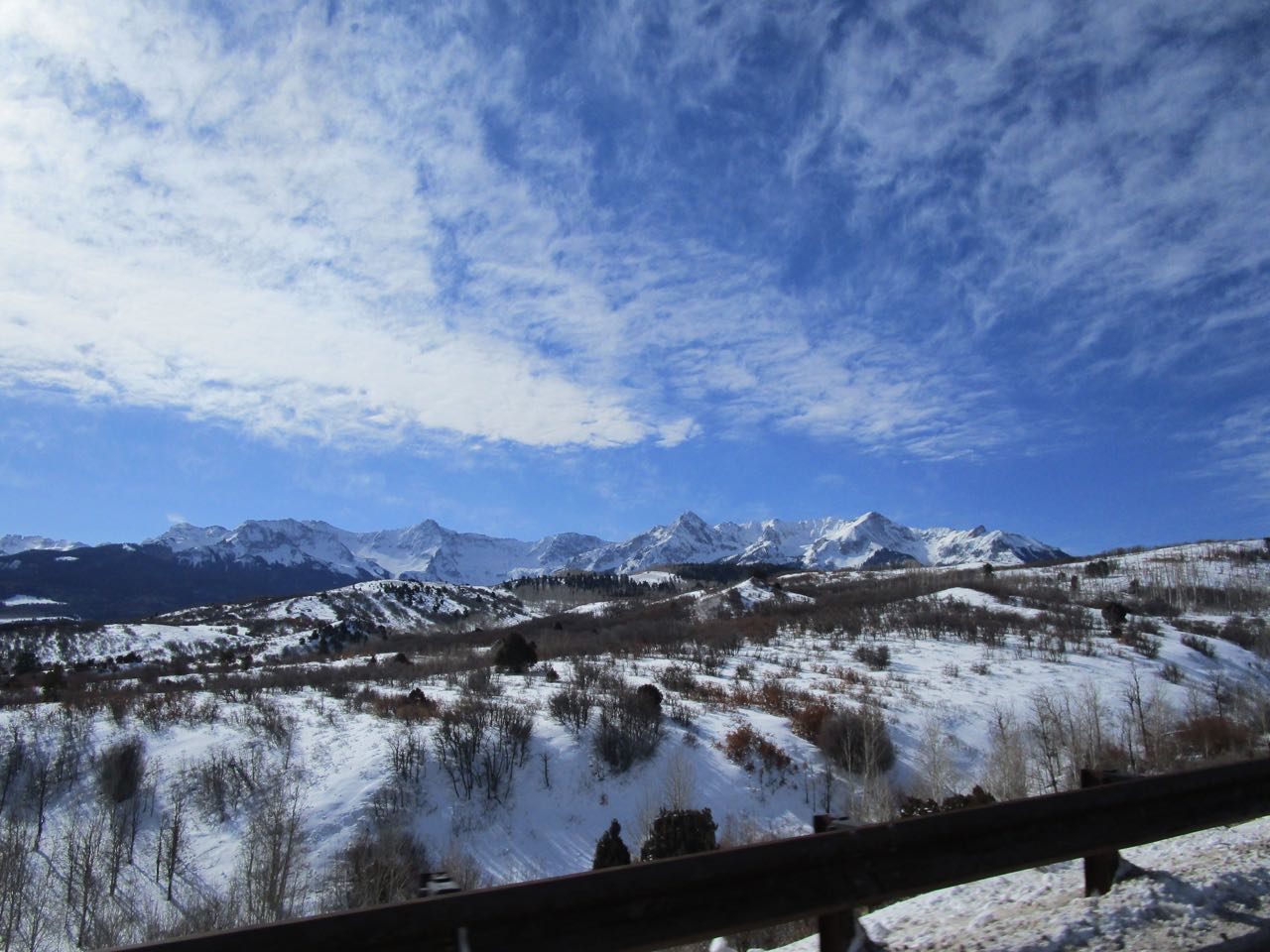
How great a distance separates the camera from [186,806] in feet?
59.2

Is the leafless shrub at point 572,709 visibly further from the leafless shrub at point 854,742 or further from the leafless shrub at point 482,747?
the leafless shrub at point 854,742

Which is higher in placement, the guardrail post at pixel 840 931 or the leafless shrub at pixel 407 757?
the guardrail post at pixel 840 931

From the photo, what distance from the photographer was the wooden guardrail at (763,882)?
2855 mm

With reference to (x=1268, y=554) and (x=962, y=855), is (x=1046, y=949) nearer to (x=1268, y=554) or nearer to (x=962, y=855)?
(x=962, y=855)

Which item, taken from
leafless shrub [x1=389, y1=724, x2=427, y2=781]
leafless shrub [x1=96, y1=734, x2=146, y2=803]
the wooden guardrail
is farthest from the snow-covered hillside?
the wooden guardrail

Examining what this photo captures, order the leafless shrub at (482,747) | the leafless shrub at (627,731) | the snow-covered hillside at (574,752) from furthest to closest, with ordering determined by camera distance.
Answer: the leafless shrub at (627,731)
the leafless shrub at (482,747)
the snow-covered hillside at (574,752)

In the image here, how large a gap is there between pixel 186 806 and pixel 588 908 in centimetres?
1962

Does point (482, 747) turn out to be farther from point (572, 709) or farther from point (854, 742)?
point (854, 742)

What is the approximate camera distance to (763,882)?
346 centimetres

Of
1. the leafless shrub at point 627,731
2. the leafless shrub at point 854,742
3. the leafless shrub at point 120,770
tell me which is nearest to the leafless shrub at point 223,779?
the leafless shrub at point 120,770

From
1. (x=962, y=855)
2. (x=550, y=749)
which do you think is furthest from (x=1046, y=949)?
(x=550, y=749)

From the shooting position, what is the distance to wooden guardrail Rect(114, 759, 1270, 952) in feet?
9.37

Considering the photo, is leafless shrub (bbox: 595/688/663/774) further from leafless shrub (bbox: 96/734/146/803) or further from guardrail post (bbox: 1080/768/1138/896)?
guardrail post (bbox: 1080/768/1138/896)

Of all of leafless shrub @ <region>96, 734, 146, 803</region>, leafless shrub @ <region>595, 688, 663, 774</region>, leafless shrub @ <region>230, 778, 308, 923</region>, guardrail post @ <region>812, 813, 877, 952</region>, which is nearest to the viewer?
guardrail post @ <region>812, 813, 877, 952</region>
